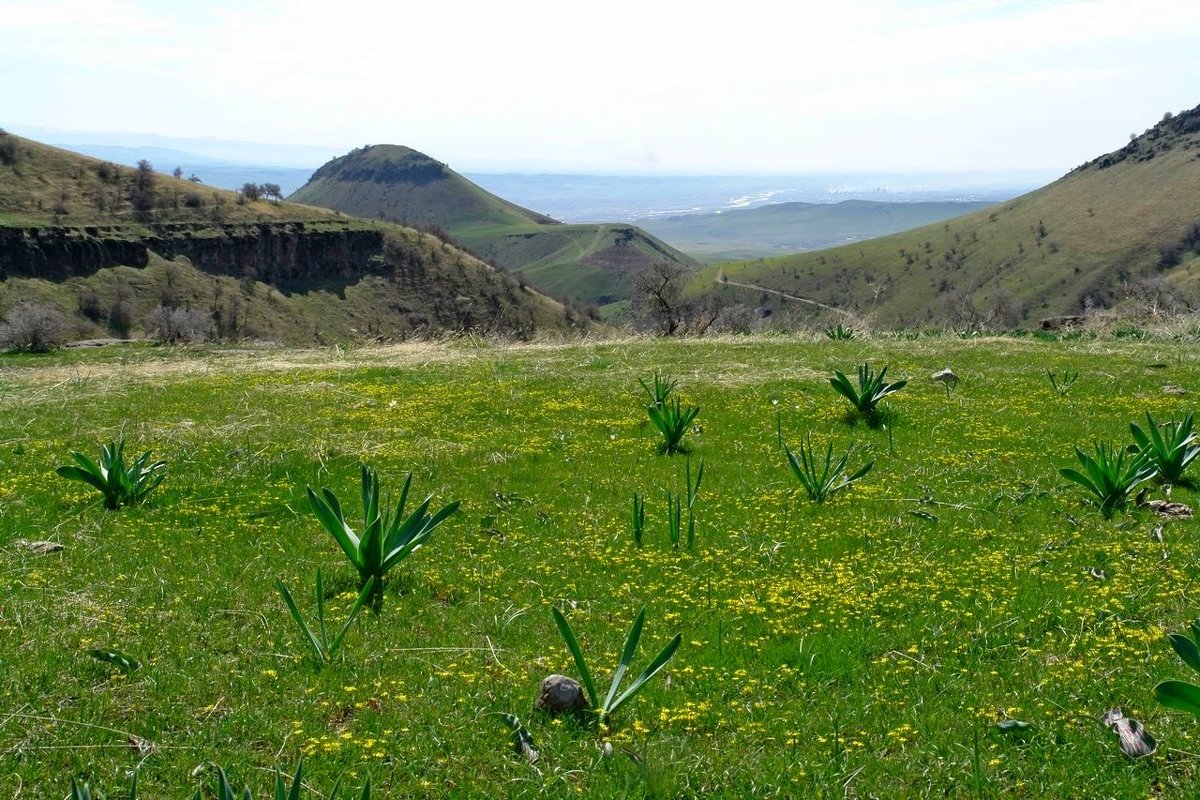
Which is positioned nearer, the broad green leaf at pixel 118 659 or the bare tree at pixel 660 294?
the broad green leaf at pixel 118 659

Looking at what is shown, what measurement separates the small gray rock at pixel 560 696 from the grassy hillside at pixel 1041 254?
106 m

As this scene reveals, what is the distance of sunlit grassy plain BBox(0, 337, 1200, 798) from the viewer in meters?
4.13

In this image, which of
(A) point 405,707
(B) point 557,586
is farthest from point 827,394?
(A) point 405,707

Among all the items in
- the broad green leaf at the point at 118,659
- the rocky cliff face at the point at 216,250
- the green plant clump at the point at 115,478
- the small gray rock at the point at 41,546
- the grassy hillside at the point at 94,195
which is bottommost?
the small gray rock at the point at 41,546

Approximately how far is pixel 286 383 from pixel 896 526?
12085mm

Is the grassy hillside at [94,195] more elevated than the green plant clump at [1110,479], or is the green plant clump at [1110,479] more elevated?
the grassy hillside at [94,195]

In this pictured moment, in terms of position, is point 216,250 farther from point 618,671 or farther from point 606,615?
point 618,671

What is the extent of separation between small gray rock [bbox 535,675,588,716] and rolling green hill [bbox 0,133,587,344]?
92056 millimetres

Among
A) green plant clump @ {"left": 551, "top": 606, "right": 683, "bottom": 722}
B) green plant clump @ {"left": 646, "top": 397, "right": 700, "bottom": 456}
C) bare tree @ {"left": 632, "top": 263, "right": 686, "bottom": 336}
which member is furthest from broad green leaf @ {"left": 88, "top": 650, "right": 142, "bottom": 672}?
bare tree @ {"left": 632, "top": 263, "right": 686, "bottom": 336}

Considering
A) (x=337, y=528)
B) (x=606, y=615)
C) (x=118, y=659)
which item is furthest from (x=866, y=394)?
(x=118, y=659)

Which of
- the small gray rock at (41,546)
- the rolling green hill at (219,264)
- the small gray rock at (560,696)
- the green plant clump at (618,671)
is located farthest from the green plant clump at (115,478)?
the rolling green hill at (219,264)

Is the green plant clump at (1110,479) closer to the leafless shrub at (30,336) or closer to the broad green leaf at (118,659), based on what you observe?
the broad green leaf at (118,659)

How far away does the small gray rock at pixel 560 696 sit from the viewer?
4570 mm

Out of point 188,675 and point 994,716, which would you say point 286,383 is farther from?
point 994,716
